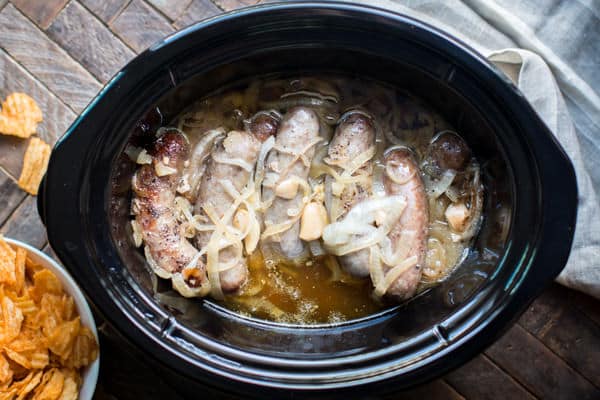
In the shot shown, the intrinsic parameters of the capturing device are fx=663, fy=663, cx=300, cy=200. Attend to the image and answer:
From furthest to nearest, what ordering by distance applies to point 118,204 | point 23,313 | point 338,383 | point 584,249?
point 584,249 < point 23,313 < point 118,204 < point 338,383

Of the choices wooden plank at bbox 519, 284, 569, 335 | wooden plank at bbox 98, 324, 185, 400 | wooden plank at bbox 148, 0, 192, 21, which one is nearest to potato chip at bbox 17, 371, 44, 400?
wooden plank at bbox 98, 324, 185, 400

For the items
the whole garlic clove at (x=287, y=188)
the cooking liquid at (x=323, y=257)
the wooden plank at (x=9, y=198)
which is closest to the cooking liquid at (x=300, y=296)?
the cooking liquid at (x=323, y=257)

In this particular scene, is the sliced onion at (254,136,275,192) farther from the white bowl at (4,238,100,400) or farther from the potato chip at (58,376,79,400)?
the potato chip at (58,376,79,400)

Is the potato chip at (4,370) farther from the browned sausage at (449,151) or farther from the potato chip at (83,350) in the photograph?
the browned sausage at (449,151)

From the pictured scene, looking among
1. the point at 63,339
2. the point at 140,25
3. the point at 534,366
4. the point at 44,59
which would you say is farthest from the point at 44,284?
the point at 534,366

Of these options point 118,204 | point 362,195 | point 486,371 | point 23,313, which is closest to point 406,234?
point 362,195

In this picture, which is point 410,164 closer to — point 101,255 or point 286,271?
point 286,271
